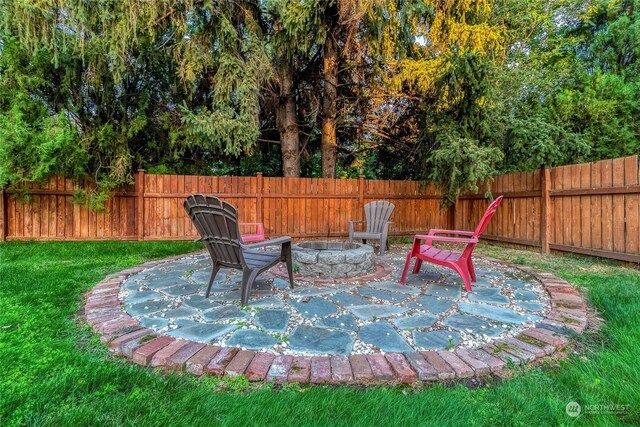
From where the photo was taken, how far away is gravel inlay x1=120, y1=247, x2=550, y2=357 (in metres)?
1.87

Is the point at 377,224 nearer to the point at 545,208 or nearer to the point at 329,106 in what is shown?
the point at 545,208

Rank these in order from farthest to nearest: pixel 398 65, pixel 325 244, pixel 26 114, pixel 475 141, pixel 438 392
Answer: pixel 398 65, pixel 475 141, pixel 26 114, pixel 325 244, pixel 438 392

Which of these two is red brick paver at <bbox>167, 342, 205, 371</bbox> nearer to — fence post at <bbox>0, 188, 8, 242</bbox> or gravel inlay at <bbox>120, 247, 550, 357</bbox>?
gravel inlay at <bbox>120, 247, 550, 357</bbox>

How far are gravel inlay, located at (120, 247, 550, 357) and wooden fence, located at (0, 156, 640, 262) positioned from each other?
1.75 meters

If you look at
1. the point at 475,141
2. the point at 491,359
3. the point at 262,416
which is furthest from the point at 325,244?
the point at 475,141

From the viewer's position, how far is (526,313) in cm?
234

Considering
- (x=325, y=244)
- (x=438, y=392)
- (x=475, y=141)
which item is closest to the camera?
(x=438, y=392)

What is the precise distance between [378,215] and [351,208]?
64.3 inches

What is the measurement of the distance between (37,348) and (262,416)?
4.63 feet

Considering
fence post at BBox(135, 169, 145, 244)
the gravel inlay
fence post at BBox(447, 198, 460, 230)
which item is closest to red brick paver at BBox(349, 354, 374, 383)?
the gravel inlay

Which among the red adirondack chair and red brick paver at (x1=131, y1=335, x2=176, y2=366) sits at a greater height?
the red adirondack chair

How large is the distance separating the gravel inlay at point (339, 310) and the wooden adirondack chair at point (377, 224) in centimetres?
130

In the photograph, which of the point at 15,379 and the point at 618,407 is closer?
the point at 618,407

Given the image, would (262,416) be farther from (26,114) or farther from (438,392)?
(26,114)
